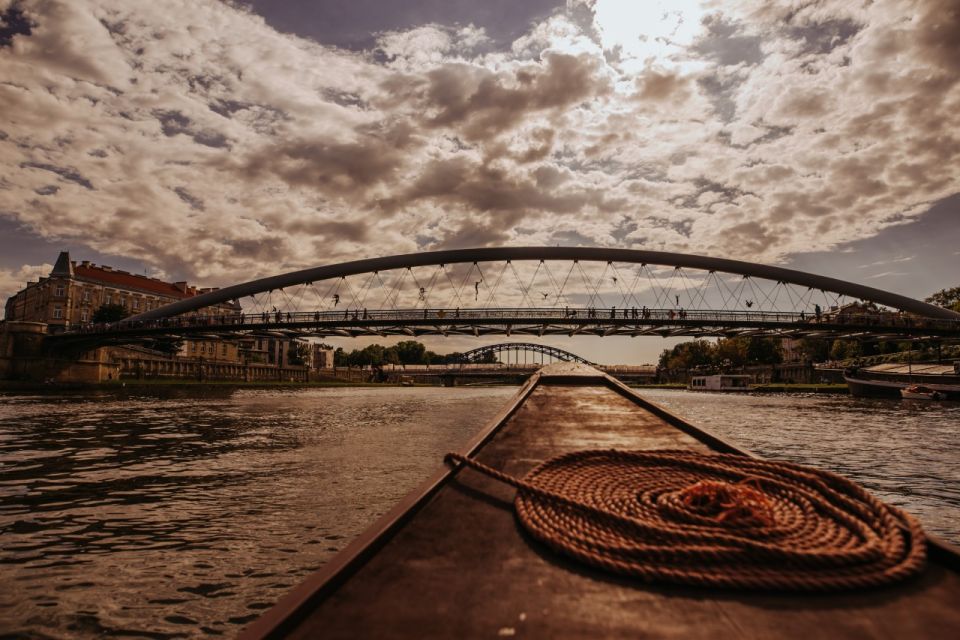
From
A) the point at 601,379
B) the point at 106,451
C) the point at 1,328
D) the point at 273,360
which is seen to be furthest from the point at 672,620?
the point at 273,360

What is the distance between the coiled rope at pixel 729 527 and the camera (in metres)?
2.31

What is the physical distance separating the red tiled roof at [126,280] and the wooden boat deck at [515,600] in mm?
111957

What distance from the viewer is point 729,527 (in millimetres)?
2709

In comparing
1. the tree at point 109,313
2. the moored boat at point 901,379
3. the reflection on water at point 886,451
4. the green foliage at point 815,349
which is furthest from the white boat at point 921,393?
the tree at point 109,313

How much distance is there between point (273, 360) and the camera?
14838cm

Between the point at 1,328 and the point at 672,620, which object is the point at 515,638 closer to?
the point at 672,620

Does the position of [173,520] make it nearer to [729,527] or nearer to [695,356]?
[729,527]

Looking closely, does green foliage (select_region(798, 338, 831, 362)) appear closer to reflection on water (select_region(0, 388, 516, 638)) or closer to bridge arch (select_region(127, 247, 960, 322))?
bridge arch (select_region(127, 247, 960, 322))

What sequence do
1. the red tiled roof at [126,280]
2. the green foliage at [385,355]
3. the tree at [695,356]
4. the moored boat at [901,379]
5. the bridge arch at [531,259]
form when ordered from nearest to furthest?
1. the moored boat at [901,379]
2. the bridge arch at [531,259]
3. the red tiled roof at [126,280]
4. the tree at [695,356]
5. the green foliage at [385,355]

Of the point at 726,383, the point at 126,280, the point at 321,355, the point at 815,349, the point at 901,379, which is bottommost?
the point at 726,383

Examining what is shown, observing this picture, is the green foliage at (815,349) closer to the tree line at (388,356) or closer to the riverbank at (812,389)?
the riverbank at (812,389)

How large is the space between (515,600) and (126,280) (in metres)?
120

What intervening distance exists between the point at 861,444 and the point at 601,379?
936 cm

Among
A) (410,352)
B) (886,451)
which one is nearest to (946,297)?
(886,451)
